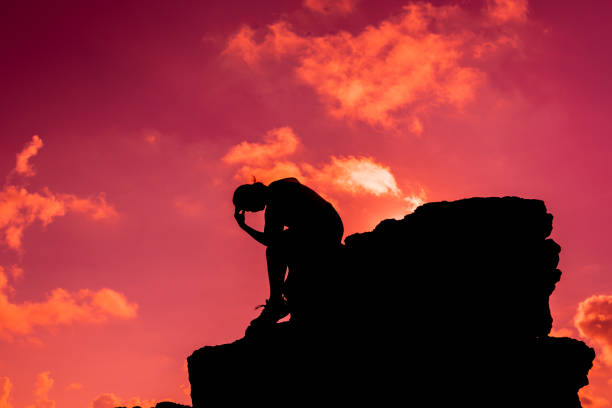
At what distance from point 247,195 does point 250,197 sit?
0.20 ft

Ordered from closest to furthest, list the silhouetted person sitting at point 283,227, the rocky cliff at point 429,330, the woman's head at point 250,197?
the rocky cliff at point 429,330 → the silhouetted person sitting at point 283,227 → the woman's head at point 250,197

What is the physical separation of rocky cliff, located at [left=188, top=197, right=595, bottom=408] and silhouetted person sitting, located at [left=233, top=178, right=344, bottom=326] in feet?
1.44

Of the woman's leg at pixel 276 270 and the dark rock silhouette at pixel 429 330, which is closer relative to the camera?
the dark rock silhouette at pixel 429 330

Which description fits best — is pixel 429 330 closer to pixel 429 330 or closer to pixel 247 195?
pixel 429 330

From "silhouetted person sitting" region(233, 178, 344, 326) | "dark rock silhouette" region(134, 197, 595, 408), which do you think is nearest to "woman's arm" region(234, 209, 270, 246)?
"silhouetted person sitting" region(233, 178, 344, 326)

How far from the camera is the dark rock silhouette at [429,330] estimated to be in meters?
5.23

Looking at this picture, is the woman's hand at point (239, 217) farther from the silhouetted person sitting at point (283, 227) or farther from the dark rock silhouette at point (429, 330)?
the dark rock silhouette at point (429, 330)

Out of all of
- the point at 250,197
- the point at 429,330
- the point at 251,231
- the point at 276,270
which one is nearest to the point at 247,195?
the point at 250,197

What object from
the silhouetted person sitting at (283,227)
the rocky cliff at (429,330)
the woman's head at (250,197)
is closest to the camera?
the rocky cliff at (429,330)

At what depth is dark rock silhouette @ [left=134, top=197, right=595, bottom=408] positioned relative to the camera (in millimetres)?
5234

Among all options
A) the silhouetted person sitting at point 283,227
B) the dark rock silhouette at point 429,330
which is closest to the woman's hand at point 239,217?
the silhouetted person sitting at point 283,227

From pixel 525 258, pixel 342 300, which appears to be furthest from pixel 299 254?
pixel 525 258

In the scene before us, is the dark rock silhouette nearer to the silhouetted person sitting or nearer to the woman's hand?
the silhouetted person sitting

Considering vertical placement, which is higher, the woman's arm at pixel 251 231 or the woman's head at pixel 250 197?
the woman's head at pixel 250 197
